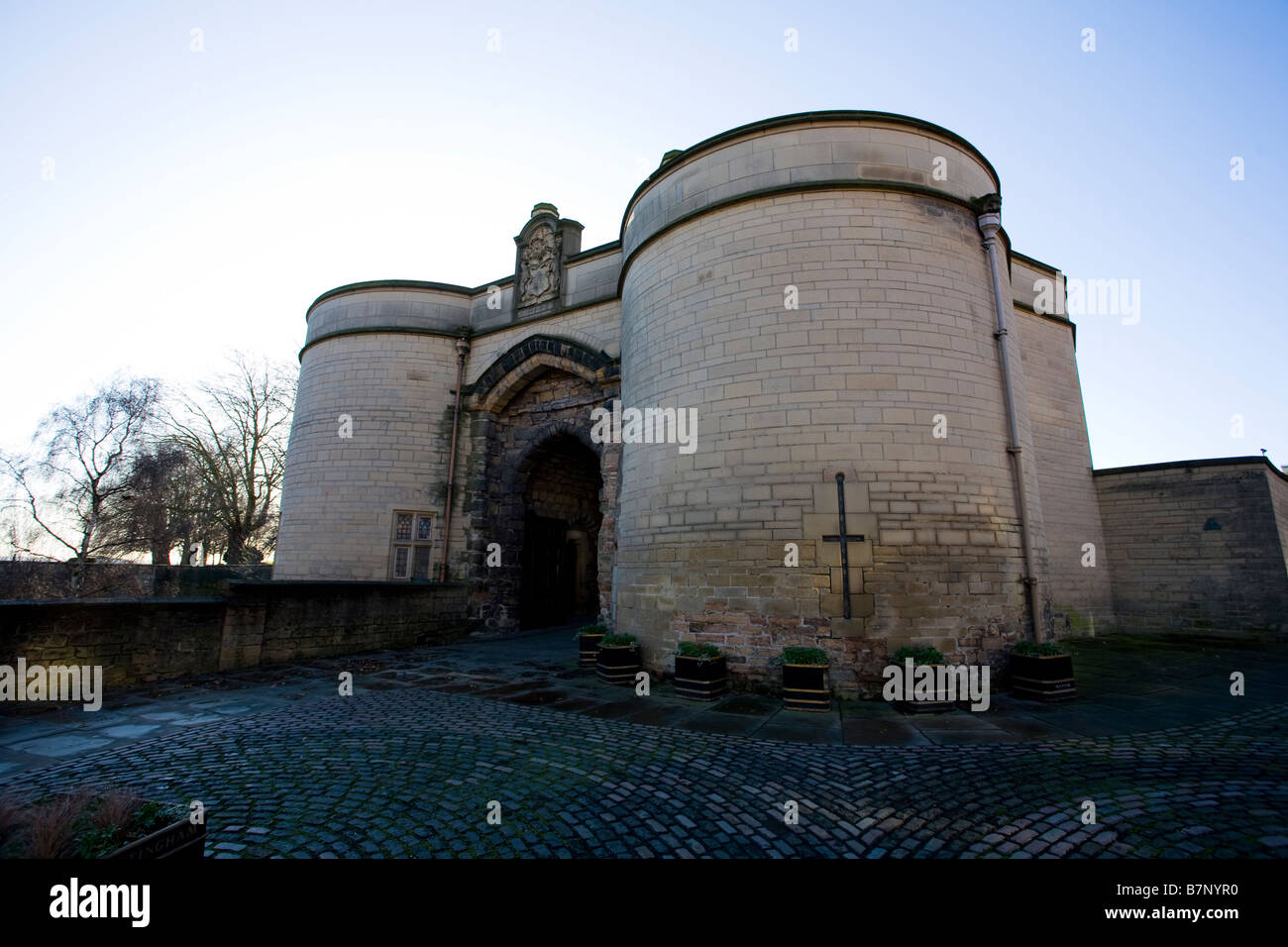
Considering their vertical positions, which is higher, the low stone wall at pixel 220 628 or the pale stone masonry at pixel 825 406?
the pale stone masonry at pixel 825 406

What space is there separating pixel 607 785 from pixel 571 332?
33.4 feet

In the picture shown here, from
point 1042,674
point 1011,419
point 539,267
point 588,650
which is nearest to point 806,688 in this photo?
point 1042,674

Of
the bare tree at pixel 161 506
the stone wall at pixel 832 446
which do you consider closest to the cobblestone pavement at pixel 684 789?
the stone wall at pixel 832 446

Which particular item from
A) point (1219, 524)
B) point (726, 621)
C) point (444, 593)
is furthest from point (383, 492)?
point (1219, 524)

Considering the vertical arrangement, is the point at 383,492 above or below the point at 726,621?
above

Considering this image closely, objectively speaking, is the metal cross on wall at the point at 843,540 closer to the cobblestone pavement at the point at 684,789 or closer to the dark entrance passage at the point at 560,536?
the cobblestone pavement at the point at 684,789

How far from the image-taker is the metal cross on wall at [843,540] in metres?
6.35

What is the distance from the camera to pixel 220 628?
780 centimetres

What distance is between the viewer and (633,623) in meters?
7.91

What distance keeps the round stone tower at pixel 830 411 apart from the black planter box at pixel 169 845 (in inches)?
213

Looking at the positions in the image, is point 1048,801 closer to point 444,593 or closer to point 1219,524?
point 444,593

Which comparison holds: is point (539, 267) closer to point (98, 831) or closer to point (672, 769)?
point (672, 769)

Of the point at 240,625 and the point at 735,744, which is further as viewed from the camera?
the point at 240,625

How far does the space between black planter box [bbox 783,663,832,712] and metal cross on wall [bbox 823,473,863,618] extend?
805mm
